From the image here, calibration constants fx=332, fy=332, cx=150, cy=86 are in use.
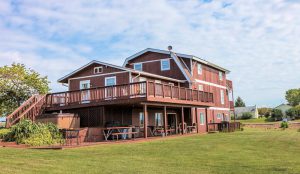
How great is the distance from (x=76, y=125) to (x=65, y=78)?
20.9 ft

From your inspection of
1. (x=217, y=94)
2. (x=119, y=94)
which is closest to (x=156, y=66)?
(x=217, y=94)

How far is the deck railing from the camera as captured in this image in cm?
1947

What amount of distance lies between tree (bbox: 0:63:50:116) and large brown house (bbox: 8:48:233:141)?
11472 mm

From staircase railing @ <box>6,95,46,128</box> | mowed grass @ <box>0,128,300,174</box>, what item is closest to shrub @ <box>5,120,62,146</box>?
staircase railing @ <box>6,95,46,128</box>

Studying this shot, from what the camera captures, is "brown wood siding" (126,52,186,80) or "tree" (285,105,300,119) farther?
"tree" (285,105,300,119)

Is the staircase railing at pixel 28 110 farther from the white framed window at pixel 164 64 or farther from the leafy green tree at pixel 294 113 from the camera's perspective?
the leafy green tree at pixel 294 113

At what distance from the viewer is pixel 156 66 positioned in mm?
29062

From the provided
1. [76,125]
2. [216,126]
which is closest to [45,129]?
[76,125]

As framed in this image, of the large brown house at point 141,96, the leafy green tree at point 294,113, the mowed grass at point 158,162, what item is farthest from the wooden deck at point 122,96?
the leafy green tree at point 294,113

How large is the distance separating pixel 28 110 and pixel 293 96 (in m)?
118

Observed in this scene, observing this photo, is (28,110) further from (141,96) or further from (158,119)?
(158,119)

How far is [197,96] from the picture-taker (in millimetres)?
25438

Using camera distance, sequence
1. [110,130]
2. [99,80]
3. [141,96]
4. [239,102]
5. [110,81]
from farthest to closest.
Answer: [239,102] → [99,80] → [110,81] → [110,130] → [141,96]

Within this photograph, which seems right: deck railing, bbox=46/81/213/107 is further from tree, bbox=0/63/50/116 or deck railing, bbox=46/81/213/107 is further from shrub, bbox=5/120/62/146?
tree, bbox=0/63/50/116
